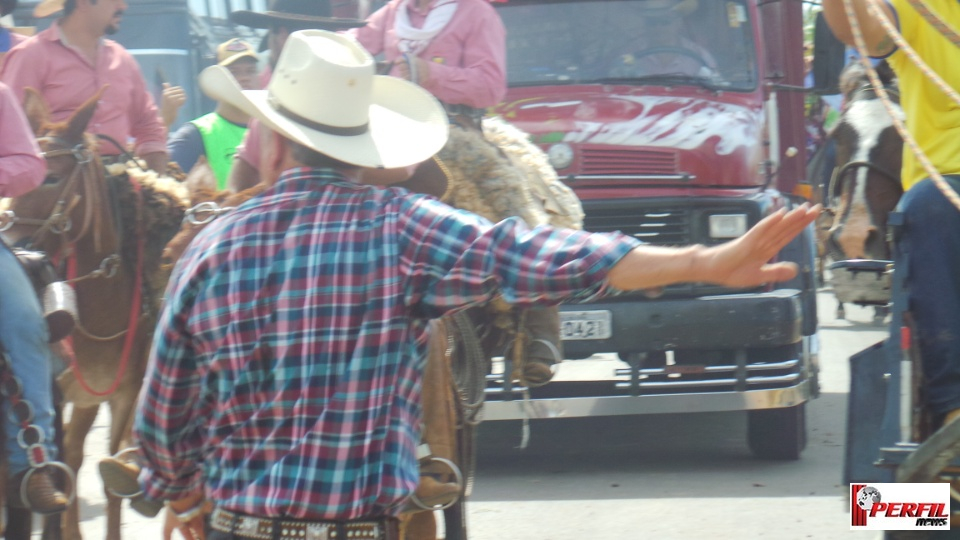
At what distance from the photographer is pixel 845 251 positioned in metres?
5.20

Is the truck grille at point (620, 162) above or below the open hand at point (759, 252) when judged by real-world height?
below

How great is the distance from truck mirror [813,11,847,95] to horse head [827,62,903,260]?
314mm

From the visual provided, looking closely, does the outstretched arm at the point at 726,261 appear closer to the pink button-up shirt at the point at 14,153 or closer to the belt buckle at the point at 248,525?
the belt buckle at the point at 248,525

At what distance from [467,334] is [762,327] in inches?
87.0

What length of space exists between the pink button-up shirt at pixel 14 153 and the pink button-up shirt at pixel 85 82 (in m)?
1.62

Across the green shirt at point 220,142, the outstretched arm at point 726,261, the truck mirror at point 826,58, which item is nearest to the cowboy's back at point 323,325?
the outstretched arm at point 726,261

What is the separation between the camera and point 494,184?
223 inches

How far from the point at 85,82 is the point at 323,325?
4.70 m

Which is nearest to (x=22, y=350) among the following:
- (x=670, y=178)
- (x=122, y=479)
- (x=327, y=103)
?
(x=122, y=479)

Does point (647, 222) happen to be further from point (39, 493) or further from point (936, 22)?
point (39, 493)

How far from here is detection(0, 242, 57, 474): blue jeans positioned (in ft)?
16.1

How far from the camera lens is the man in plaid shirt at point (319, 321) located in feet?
9.10


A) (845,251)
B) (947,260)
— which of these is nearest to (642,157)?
(845,251)

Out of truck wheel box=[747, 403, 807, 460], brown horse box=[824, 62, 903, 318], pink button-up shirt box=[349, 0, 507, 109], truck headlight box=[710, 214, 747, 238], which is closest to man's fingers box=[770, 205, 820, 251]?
brown horse box=[824, 62, 903, 318]
